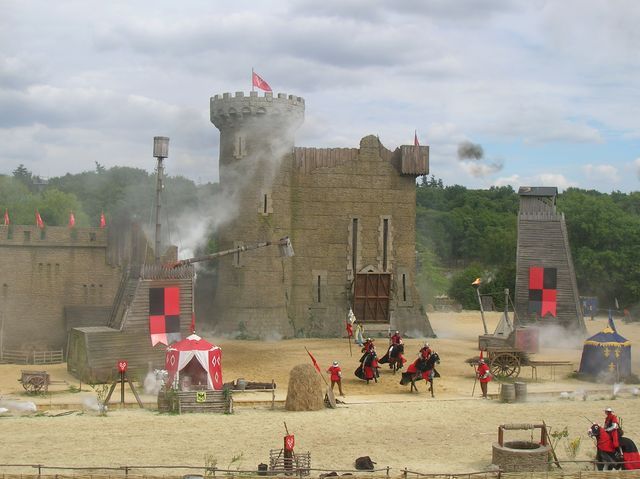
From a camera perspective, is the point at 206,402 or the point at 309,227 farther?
the point at 309,227

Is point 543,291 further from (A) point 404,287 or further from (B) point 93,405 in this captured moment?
(B) point 93,405

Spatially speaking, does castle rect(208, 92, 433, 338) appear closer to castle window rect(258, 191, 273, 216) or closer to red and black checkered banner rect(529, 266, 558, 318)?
castle window rect(258, 191, 273, 216)

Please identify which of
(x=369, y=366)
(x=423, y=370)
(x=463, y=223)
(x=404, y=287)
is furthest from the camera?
(x=463, y=223)

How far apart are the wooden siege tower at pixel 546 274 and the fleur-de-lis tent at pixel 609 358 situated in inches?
405

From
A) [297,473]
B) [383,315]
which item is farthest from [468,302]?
[297,473]

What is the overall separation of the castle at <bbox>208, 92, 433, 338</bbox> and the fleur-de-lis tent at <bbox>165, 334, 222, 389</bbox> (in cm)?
1502

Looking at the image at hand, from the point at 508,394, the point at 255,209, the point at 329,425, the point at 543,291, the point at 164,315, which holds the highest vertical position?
the point at 255,209

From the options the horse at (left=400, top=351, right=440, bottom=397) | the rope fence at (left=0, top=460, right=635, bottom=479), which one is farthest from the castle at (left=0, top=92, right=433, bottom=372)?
the rope fence at (left=0, top=460, right=635, bottom=479)

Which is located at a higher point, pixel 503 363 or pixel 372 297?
pixel 372 297

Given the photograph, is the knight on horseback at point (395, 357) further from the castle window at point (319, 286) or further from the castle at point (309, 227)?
the castle window at point (319, 286)

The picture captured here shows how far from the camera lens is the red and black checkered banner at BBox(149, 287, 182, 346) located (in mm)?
→ 29859

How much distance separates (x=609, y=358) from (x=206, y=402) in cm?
1393

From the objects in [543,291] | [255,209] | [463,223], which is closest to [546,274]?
[543,291]

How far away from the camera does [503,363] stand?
3039cm
